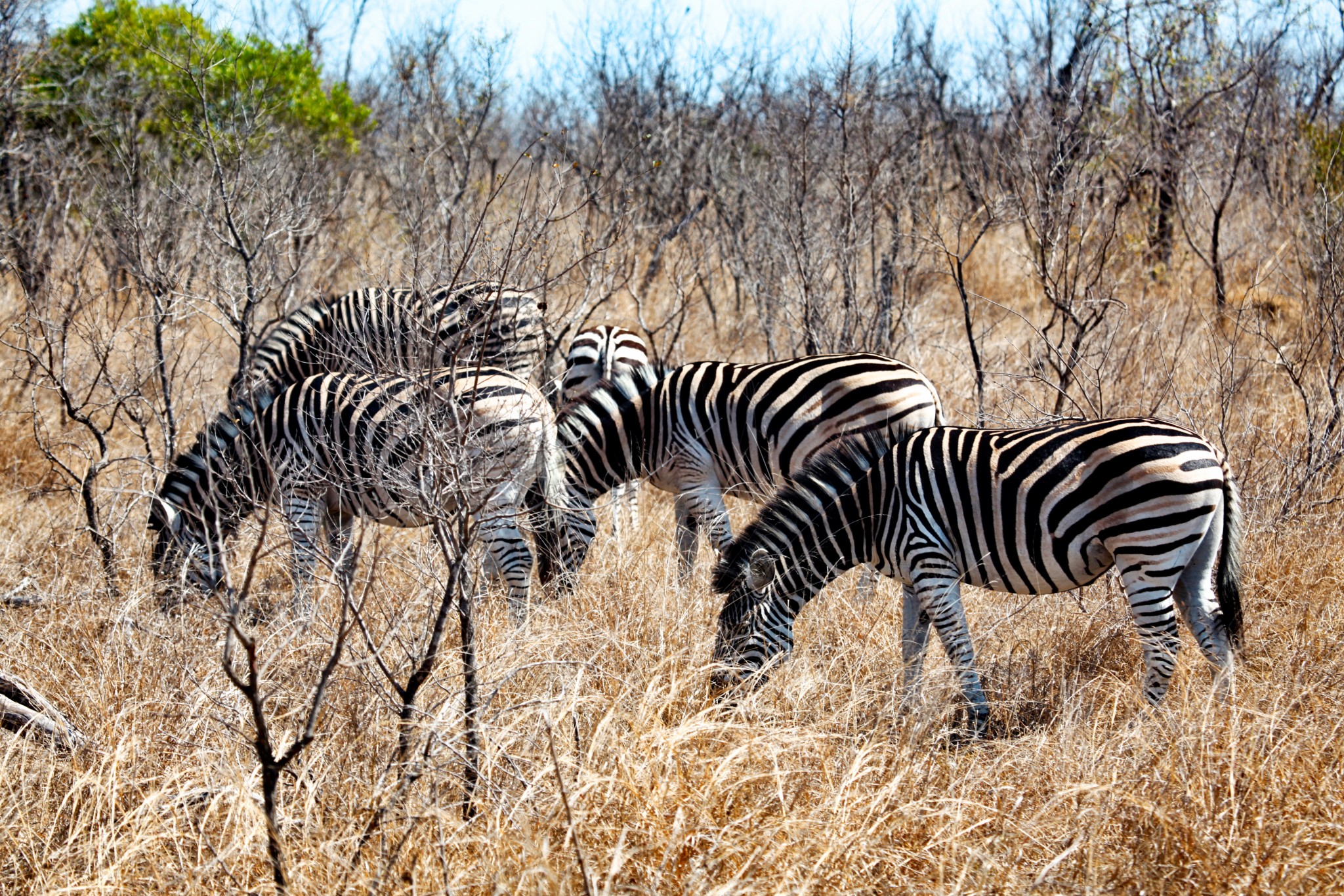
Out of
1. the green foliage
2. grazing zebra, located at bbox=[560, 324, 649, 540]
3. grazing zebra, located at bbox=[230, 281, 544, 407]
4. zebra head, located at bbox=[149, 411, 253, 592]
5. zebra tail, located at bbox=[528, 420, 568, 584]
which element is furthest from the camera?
the green foliage

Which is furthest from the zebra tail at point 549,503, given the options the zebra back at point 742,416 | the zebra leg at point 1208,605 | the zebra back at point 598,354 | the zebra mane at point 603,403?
the zebra leg at point 1208,605

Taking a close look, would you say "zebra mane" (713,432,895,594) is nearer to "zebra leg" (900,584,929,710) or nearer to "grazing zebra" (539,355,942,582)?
"zebra leg" (900,584,929,710)

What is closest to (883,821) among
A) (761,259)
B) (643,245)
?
(761,259)

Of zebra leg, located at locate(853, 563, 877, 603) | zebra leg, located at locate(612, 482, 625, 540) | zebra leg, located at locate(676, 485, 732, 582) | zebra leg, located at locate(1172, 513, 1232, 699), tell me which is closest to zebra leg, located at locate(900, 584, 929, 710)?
→ zebra leg, located at locate(853, 563, 877, 603)

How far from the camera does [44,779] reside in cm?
312

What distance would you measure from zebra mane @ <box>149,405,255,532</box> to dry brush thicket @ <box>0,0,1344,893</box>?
248 mm

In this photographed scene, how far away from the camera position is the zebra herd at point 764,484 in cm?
368

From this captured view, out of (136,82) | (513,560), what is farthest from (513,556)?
(136,82)

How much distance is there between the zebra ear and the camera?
3.90 metres

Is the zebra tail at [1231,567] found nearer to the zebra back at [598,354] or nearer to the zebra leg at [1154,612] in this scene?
the zebra leg at [1154,612]

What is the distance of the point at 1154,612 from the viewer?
3752 mm

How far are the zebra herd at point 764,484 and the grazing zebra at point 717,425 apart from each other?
10 mm

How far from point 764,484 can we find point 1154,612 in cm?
216

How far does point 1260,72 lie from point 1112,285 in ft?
14.5
